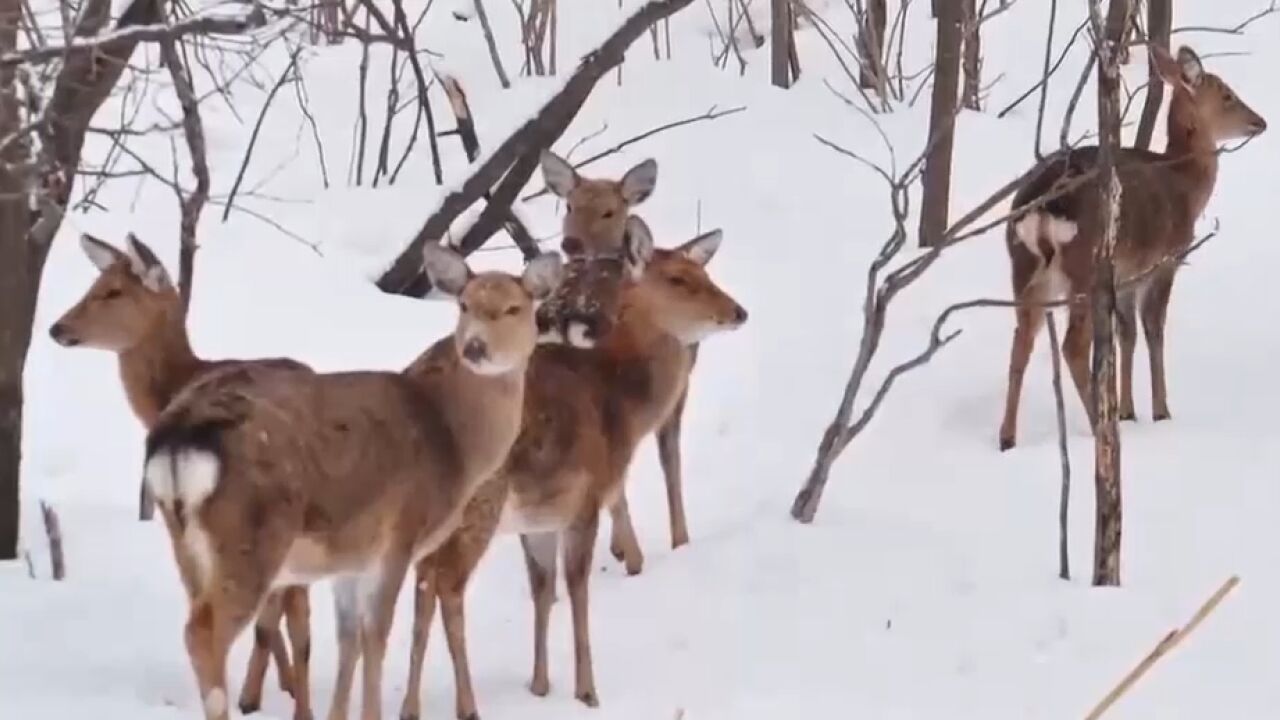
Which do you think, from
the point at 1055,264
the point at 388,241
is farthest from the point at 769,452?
the point at 388,241

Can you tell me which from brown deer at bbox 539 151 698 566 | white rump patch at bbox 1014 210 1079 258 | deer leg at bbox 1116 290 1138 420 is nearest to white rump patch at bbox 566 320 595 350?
brown deer at bbox 539 151 698 566

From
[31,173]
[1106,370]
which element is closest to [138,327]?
[31,173]

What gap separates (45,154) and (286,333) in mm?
3821

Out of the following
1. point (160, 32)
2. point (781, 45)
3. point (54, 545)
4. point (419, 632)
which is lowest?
point (419, 632)

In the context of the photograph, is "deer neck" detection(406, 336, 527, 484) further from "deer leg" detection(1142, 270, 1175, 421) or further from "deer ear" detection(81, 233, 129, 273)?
"deer leg" detection(1142, 270, 1175, 421)

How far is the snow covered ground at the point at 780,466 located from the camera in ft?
20.9

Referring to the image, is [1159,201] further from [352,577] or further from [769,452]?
[352,577]

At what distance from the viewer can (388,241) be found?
11688 millimetres

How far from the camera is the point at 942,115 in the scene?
12117 millimetres

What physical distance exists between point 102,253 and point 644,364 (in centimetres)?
197

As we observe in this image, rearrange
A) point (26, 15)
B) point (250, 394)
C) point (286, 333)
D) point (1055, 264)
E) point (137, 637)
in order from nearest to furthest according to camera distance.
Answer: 1. point (250, 394)
2. point (137, 637)
3. point (26, 15)
4. point (1055, 264)
5. point (286, 333)

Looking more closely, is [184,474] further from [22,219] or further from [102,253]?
[22,219]

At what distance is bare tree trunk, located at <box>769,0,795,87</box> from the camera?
15680 millimetres

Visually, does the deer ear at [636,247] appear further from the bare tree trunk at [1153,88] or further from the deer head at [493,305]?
the bare tree trunk at [1153,88]
